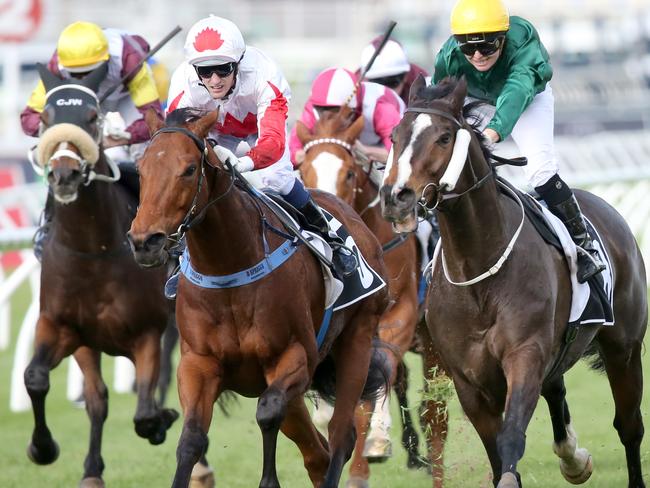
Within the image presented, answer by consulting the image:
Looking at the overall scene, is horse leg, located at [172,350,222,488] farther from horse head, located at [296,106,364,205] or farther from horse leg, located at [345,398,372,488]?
horse head, located at [296,106,364,205]

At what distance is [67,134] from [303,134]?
1766 mm

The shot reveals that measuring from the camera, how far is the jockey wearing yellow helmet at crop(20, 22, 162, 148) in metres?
8.05

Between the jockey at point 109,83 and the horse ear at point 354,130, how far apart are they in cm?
109

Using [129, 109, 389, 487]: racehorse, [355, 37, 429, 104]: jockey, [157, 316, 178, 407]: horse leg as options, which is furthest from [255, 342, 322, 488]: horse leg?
[157, 316, 178, 407]: horse leg

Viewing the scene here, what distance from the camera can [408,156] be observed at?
564cm

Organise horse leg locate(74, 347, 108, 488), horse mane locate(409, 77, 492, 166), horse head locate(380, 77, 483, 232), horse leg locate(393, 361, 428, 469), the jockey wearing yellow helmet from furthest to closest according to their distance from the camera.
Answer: the jockey wearing yellow helmet < horse leg locate(393, 361, 428, 469) < horse leg locate(74, 347, 108, 488) < horse mane locate(409, 77, 492, 166) < horse head locate(380, 77, 483, 232)

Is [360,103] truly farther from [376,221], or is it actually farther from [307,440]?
[307,440]

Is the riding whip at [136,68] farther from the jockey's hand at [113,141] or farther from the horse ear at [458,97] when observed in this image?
the horse ear at [458,97]

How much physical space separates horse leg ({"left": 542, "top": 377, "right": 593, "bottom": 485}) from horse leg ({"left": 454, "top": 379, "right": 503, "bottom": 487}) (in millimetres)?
915

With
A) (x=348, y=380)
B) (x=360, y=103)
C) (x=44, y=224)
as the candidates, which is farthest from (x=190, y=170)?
(x=360, y=103)

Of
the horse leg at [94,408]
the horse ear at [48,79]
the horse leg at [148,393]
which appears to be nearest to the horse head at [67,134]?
the horse ear at [48,79]

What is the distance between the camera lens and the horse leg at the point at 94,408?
7.41m

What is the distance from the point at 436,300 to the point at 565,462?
1.39m

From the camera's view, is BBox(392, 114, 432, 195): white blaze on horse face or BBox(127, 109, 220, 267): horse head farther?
BBox(392, 114, 432, 195): white blaze on horse face
